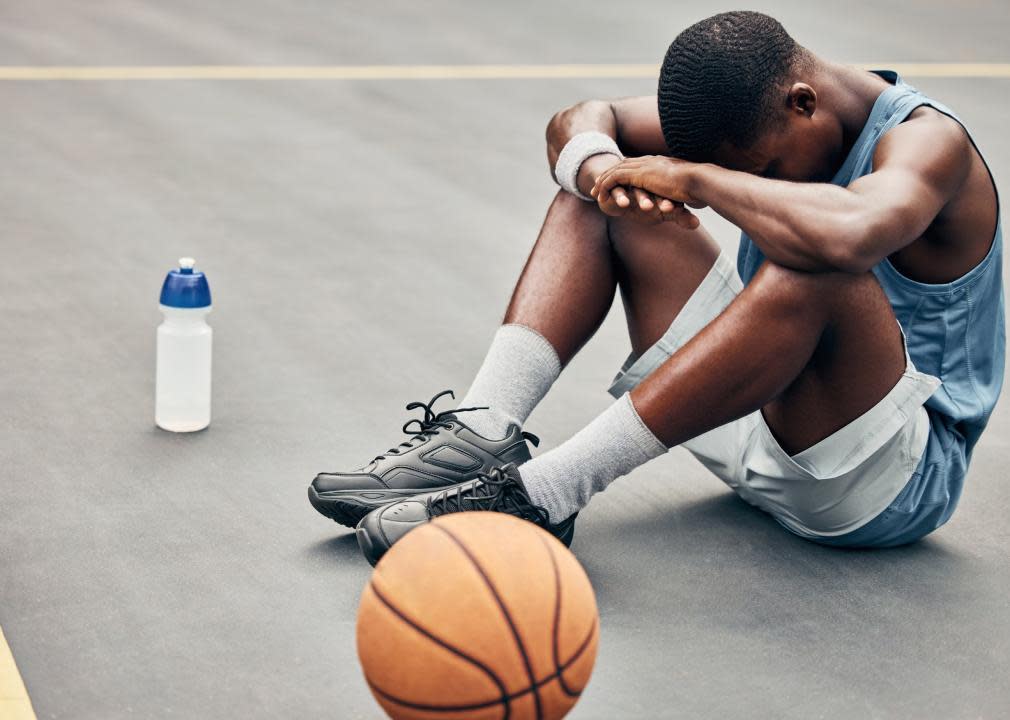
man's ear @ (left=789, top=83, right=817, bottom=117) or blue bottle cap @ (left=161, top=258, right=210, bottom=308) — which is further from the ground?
man's ear @ (left=789, top=83, right=817, bottom=117)

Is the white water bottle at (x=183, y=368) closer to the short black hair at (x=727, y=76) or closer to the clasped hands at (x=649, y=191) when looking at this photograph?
the clasped hands at (x=649, y=191)

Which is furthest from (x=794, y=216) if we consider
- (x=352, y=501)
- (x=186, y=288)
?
(x=186, y=288)

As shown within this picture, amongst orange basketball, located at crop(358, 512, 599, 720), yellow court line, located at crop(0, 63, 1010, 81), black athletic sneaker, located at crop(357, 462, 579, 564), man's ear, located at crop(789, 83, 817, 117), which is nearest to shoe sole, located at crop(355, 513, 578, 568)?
black athletic sneaker, located at crop(357, 462, 579, 564)

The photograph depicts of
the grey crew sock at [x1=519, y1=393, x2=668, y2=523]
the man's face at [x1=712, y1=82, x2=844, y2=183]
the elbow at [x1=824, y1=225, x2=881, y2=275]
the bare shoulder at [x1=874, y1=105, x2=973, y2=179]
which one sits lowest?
the grey crew sock at [x1=519, y1=393, x2=668, y2=523]

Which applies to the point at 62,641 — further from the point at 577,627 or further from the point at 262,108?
the point at 262,108

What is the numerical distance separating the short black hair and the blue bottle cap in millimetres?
1280

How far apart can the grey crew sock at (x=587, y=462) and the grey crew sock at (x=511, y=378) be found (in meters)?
0.23

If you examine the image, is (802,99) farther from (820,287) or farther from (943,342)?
(943,342)

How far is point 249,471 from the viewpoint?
336 centimetres

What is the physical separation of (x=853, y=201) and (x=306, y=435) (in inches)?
60.3

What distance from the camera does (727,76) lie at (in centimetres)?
276

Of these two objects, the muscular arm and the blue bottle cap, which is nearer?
the muscular arm

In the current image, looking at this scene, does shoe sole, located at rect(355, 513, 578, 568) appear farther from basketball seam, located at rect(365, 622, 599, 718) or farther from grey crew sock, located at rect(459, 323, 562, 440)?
basketball seam, located at rect(365, 622, 599, 718)

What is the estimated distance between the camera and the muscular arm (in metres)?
2.58
